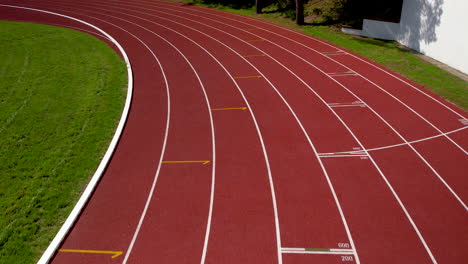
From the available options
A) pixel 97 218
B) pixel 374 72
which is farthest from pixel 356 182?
pixel 374 72

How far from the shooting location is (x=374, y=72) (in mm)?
13891

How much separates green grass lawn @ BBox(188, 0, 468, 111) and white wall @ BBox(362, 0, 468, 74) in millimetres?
561

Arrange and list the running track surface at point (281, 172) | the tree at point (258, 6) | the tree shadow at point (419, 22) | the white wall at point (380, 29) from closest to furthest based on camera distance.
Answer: the running track surface at point (281, 172)
the tree shadow at point (419, 22)
the white wall at point (380, 29)
the tree at point (258, 6)

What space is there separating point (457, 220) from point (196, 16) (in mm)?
20693

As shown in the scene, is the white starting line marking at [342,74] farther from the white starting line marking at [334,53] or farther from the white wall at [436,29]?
the white wall at [436,29]

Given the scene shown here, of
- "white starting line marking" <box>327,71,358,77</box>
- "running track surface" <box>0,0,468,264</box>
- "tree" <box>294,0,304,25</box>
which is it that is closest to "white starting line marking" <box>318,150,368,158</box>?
"running track surface" <box>0,0,468,264</box>

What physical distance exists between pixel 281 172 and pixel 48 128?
6.92m

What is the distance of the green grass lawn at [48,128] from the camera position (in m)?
7.21

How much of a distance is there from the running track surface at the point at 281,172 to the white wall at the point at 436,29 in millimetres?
2703

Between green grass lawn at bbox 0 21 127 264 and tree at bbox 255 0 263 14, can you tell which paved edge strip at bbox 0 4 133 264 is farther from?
tree at bbox 255 0 263 14

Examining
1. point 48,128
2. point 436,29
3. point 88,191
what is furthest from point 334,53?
point 88,191

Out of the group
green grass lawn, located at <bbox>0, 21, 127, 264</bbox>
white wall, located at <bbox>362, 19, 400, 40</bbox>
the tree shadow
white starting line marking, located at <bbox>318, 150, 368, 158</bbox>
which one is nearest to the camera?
green grass lawn, located at <bbox>0, 21, 127, 264</bbox>

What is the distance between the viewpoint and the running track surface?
253 inches

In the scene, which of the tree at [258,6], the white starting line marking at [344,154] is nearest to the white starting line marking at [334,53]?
the white starting line marking at [344,154]
